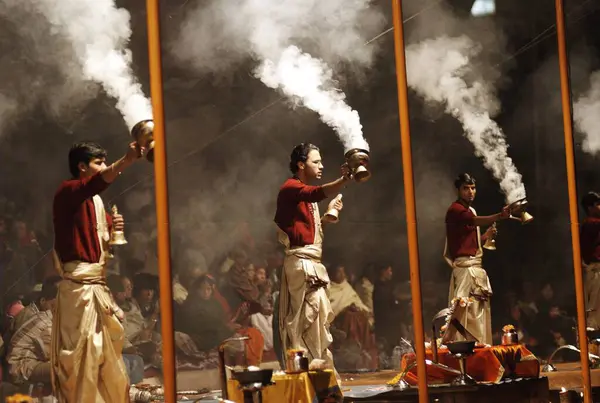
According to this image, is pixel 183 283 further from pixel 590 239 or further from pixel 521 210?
pixel 590 239

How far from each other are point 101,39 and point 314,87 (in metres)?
2.68

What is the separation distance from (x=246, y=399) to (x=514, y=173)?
5418mm

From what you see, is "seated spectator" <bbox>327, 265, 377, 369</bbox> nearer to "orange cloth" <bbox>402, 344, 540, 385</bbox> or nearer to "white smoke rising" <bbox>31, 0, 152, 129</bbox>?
"orange cloth" <bbox>402, 344, 540, 385</bbox>

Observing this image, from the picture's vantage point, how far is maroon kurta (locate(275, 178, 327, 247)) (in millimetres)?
7859

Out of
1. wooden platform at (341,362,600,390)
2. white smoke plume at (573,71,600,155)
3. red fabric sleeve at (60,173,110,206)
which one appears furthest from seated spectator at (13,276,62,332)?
white smoke plume at (573,71,600,155)

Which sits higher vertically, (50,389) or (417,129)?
(417,129)

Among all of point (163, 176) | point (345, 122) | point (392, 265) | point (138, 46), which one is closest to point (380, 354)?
point (392, 265)

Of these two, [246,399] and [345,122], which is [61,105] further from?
[345,122]

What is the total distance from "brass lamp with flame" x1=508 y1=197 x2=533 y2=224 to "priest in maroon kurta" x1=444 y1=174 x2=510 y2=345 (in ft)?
0.39

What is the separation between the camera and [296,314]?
7703mm

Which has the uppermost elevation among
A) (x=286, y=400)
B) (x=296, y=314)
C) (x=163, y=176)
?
(x=163, y=176)

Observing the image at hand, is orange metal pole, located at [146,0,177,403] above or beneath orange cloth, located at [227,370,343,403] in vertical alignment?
above

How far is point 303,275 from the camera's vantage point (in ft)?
25.3

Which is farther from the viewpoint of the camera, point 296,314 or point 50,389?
point 296,314
